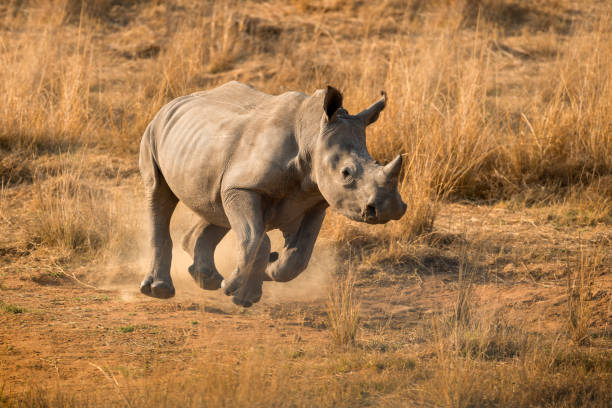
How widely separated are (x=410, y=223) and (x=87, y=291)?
2.67 metres

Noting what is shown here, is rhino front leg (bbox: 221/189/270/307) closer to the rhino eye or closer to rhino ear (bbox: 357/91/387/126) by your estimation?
the rhino eye

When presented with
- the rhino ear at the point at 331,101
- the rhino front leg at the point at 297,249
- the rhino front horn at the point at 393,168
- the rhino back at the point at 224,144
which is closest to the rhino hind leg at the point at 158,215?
the rhino back at the point at 224,144

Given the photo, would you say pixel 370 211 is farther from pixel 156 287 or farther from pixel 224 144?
pixel 156 287

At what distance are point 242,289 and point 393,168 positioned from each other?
121 centimetres

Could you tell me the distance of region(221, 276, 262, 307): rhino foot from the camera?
4.52 metres

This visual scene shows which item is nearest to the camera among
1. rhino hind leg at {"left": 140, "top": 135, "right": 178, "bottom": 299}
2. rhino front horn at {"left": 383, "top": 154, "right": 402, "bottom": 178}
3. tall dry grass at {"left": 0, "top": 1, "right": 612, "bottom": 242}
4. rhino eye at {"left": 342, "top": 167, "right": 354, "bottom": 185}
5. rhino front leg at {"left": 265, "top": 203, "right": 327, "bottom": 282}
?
rhino front horn at {"left": 383, "top": 154, "right": 402, "bottom": 178}

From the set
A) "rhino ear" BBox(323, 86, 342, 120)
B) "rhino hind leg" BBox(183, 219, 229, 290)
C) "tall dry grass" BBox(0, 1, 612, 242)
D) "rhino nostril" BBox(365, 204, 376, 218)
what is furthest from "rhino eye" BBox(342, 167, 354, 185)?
"tall dry grass" BBox(0, 1, 612, 242)

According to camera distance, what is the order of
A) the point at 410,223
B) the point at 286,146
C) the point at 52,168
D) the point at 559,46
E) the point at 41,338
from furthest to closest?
the point at 559,46
the point at 52,168
the point at 410,223
the point at 41,338
the point at 286,146

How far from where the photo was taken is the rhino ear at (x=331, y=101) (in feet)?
14.1

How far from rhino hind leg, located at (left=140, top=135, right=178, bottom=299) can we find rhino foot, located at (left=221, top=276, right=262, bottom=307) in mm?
784

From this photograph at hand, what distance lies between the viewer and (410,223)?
266 inches

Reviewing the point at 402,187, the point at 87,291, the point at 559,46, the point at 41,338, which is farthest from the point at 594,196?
the point at 41,338

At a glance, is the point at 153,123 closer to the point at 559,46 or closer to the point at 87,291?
the point at 87,291

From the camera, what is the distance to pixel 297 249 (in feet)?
15.9
